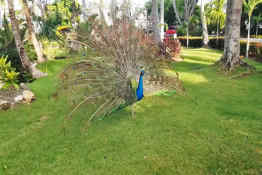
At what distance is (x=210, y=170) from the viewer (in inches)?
124

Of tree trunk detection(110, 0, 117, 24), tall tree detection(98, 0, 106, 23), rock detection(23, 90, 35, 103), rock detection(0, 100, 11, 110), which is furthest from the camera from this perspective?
rock detection(23, 90, 35, 103)

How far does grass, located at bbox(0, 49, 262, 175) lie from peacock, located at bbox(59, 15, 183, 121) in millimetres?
683

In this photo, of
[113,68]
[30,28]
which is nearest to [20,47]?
[30,28]

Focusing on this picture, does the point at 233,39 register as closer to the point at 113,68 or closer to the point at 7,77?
the point at 113,68

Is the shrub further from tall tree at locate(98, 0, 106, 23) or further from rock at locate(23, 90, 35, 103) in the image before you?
tall tree at locate(98, 0, 106, 23)

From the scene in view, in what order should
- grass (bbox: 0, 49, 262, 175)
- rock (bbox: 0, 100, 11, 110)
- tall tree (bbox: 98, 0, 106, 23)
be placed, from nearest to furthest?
grass (bbox: 0, 49, 262, 175) → tall tree (bbox: 98, 0, 106, 23) → rock (bbox: 0, 100, 11, 110)

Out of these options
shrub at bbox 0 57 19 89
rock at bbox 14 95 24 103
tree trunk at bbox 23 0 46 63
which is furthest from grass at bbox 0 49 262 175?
tree trunk at bbox 23 0 46 63

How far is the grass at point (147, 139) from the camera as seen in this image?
132 inches

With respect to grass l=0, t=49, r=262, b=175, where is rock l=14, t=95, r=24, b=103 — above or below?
above

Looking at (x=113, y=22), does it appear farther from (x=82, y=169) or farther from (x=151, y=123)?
(x=82, y=169)

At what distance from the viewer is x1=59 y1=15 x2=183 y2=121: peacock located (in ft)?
15.1

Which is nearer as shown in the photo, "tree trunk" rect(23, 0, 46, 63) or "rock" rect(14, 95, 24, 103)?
"rock" rect(14, 95, 24, 103)

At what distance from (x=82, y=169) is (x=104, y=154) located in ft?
1.59

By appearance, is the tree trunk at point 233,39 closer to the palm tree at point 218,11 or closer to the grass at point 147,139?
the grass at point 147,139
